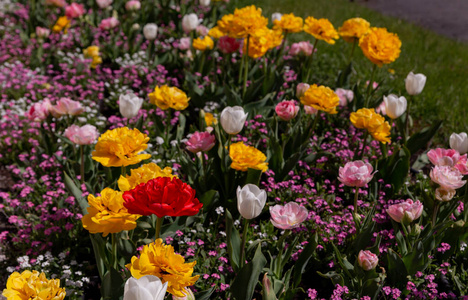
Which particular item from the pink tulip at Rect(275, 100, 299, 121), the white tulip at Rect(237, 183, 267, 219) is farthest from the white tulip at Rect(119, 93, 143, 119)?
the white tulip at Rect(237, 183, 267, 219)

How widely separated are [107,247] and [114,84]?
2187 millimetres

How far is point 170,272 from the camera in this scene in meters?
1.28

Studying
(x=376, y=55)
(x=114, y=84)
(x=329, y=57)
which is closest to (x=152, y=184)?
(x=376, y=55)

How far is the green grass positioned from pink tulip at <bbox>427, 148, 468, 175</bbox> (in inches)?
47.1

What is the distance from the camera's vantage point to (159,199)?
1.29 meters

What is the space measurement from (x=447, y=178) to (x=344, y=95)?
51.2 inches

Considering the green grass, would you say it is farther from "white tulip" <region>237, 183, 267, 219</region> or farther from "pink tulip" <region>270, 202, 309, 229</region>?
"white tulip" <region>237, 183, 267, 219</region>

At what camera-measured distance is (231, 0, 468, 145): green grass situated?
3.65 m

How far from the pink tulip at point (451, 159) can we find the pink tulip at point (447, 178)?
0.37 feet

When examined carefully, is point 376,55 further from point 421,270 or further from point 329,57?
point 329,57

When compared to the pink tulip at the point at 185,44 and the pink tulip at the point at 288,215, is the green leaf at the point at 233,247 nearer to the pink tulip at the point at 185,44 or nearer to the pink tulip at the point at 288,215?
the pink tulip at the point at 288,215

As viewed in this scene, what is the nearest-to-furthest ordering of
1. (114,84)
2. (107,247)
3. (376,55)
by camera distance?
1. (107,247)
2. (376,55)
3. (114,84)

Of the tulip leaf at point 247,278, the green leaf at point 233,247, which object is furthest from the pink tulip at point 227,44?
the tulip leaf at point 247,278

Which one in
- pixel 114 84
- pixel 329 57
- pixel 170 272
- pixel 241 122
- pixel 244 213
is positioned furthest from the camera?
pixel 329 57
